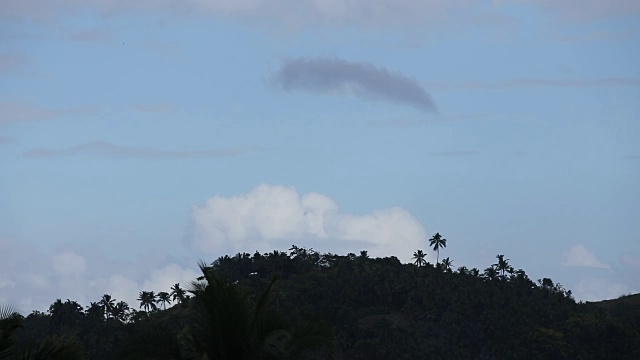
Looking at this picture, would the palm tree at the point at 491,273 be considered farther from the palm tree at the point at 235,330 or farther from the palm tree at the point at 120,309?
the palm tree at the point at 235,330

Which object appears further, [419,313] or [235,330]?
[419,313]

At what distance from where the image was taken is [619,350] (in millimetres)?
148500

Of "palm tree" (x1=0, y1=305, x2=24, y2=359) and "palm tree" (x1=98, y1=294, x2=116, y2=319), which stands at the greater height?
"palm tree" (x1=98, y1=294, x2=116, y2=319)

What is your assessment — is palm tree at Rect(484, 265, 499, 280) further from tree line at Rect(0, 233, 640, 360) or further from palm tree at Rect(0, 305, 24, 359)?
palm tree at Rect(0, 305, 24, 359)

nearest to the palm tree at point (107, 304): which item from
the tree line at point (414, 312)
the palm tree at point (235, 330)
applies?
the tree line at point (414, 312)

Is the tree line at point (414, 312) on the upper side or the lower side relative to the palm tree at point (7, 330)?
upper

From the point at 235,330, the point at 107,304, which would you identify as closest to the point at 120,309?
the point at 107,304

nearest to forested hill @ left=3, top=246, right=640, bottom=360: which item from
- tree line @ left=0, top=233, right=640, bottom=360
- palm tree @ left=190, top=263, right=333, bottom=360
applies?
tree line @ left=0, top=233, right=640, bottom=360

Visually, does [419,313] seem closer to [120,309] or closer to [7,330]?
[120,309]

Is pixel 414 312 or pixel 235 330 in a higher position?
pixel 414 312

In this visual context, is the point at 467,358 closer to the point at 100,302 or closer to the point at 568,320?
the point at 568,320

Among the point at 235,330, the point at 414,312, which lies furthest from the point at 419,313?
the point at 235,330

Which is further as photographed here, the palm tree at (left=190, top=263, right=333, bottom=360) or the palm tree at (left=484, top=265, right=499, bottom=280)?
the palm tree at (left=484, top=265, right=499, bottom=280)

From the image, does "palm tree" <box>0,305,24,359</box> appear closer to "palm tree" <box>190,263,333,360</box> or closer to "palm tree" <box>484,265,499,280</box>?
"palm tree" <box>190,263,333,360</box>
